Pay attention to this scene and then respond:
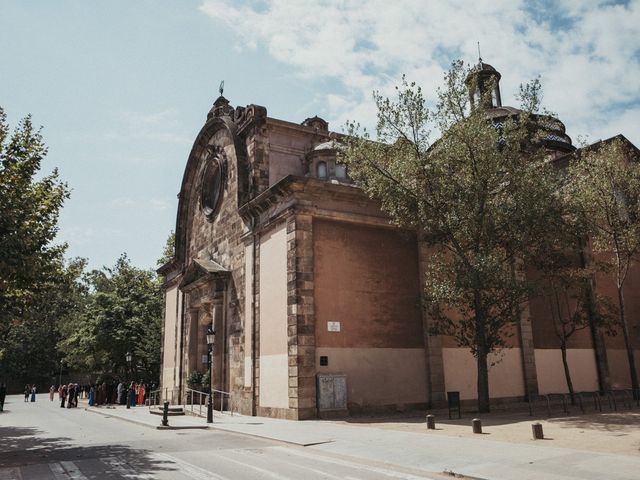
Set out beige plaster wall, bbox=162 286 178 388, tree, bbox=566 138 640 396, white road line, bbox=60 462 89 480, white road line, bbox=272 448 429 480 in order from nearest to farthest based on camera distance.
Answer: white road line, bbox=272 448 429 480, white road line, bbox=60 462 89 480, tree, bbox=566 138 640 396, beige plaster wall, bbox=162 286 178 388

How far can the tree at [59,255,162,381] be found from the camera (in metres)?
37.0

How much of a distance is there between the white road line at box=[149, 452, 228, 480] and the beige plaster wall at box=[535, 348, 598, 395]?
703 inches

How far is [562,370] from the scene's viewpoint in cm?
2336

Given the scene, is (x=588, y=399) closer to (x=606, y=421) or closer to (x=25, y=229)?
(x=606, y=421)

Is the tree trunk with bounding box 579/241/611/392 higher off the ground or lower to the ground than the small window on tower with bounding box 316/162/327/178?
lower

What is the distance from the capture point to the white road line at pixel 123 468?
26.3ft

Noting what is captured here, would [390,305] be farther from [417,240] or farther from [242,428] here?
[242,428]

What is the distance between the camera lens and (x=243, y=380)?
796 inches

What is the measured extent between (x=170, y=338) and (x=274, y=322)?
13284 millimetres

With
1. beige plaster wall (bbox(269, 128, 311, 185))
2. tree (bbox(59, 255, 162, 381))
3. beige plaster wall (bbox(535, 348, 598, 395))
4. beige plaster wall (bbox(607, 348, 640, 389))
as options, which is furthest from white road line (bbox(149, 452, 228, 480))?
tree (bbox(59, 255, 162, 381))

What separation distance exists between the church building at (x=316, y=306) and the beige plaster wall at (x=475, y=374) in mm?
57

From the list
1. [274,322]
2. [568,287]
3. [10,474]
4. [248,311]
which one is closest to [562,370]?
[568,287]

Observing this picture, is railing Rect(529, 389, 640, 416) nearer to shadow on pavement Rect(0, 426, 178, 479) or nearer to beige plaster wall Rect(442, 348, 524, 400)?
beige plaster wall Rect(442, 348, 524, 400)

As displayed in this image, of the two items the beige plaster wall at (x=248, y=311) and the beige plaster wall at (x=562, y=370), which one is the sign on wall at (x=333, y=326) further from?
the beige plaster wall at (x=562, y=370)
